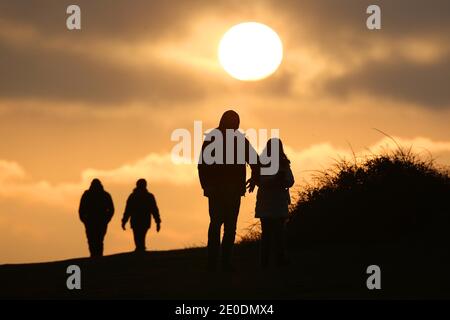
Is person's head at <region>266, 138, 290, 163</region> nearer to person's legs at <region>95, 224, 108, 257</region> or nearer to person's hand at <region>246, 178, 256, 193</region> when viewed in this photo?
person's hand at <region>246, 178, 256, 193</region>

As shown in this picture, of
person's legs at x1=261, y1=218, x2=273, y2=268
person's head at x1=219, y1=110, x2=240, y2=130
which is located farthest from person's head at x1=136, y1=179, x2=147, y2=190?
person's head at x1=219, y1=110, x2=240, y2=130

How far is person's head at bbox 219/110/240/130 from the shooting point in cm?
1523

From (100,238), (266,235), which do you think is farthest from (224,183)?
(100,238)

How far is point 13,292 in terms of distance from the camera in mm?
14570

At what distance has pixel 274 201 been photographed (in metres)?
15.8

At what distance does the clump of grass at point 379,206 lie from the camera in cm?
1902

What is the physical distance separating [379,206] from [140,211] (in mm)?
7065

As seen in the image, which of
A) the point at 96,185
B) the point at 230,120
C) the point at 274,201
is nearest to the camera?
the point at 230,120

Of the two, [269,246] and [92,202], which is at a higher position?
[92,202]

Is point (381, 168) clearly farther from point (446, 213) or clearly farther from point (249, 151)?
point (249, 151)

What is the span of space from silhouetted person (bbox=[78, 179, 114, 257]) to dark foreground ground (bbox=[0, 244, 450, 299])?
13.6ft

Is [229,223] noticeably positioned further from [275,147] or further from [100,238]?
[100,238]
